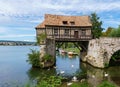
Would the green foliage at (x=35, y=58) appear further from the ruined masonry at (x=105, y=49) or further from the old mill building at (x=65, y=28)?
the ruined masonry at (x=105, y=49)

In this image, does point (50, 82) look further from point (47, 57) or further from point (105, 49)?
point (105, 49)

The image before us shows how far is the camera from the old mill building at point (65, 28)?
4078 cm

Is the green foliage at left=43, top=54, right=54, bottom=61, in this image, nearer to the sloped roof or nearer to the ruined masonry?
the sloped roof

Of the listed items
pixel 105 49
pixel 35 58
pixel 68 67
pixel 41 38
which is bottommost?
pixel 68 67

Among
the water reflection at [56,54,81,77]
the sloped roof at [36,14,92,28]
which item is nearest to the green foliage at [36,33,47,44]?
the sloped roof at [36,14,92,28]

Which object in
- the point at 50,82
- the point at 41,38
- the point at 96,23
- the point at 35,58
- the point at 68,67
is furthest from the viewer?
the point at 96,23

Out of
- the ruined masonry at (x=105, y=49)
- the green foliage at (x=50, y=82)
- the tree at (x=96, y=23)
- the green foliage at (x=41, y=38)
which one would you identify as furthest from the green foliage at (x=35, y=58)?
the tree at (x=96, y=23)

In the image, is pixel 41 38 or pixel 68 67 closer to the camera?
pixel 41 38

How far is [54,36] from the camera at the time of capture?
41062 mm

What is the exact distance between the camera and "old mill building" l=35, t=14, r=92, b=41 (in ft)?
134

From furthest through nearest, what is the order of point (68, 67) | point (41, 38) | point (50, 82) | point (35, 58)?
→ point (68, 67) < point (41, 38) < point (35, 58) < point (50, 82)

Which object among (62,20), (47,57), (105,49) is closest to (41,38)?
(47,57)

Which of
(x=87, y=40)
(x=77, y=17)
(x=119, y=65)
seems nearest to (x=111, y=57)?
(x=119, y=65)

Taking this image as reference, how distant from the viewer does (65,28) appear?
136 feet
